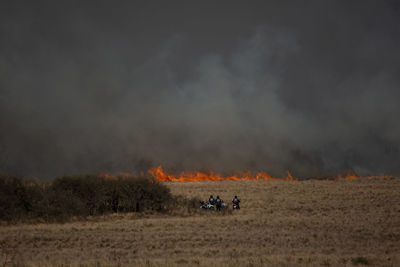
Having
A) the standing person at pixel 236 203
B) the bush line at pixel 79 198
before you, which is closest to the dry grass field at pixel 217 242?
the bush line at pixel 79 198

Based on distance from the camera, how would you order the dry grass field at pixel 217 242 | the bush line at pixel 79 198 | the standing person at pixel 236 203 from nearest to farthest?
the dry grass field at pixel 217 242
the bush line at pixel 79 198
the standing person at pixel 236 203

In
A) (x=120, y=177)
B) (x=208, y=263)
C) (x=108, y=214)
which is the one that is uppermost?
(x=120, y=177)

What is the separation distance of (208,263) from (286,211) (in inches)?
Result: 882

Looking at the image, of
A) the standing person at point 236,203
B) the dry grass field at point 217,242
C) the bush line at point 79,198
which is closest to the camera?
the dry grass field at point 217,242

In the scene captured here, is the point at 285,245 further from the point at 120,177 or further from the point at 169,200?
the point at 120,177

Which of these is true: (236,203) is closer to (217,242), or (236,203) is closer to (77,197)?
(77,197)

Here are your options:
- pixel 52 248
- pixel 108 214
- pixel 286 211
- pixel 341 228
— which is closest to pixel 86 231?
pixel 52 248

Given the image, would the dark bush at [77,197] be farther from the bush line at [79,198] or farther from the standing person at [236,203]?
the standing person at [236,203]

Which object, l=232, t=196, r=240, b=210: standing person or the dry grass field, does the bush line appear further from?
l=232, t=196, r=240, b=210: standing person

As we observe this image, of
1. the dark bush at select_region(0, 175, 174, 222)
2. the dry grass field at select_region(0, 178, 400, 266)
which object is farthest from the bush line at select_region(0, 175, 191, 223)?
the dry grass field at select_region(0, 178, 400, 266)

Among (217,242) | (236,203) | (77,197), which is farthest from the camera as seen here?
(236,203)

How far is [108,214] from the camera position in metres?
31.0

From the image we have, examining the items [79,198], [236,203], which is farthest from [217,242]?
[79,198]

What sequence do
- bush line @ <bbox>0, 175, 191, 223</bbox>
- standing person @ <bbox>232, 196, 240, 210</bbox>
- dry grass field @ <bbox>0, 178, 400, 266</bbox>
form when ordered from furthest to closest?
standing person @ <bbox>232, 196, 240, 210</bbox> → bush line @ <bbox>0, 175, 191, 223</bbox> → dry grass field @ <bbox>0, 178, 400, 266</bbox>
